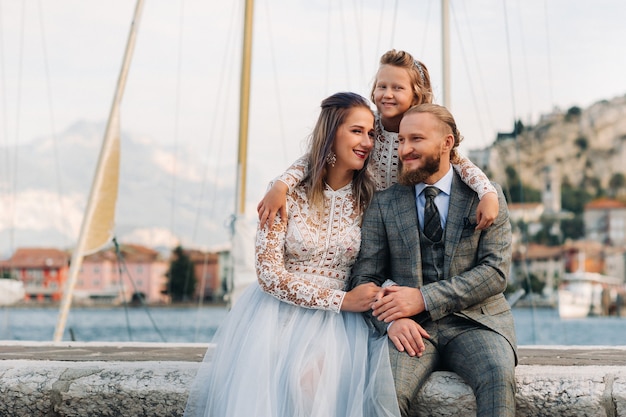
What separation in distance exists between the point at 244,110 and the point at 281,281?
1014 cm

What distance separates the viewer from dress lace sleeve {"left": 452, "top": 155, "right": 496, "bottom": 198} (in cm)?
392

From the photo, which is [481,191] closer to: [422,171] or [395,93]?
[422,171]

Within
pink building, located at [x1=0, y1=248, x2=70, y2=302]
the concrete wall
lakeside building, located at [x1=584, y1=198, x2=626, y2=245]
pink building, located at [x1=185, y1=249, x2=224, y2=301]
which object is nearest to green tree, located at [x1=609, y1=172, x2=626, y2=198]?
lakeside building, located at [x1=584, y1=198, x2=626, y2=245]

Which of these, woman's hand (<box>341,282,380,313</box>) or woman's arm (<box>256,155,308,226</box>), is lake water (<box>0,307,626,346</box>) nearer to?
woman's arm (<box>256,155,308,226</box>)

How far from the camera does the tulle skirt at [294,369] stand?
11.9ft

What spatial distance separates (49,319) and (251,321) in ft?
293

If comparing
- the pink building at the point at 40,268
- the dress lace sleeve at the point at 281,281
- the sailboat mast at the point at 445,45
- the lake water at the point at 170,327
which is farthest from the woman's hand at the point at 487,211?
the pink building at the point at 40,268

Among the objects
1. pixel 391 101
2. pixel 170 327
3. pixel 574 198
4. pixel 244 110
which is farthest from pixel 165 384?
pixel 574 198

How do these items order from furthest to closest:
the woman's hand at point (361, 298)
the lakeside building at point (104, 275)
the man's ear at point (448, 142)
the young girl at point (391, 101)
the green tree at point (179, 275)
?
the lakeside building at point (104, 275) < the green tree at point (179, 275) < the young girl at point (391, 101) < the man's ear at point (448, 142) < the woman's hand at point (361, 298)

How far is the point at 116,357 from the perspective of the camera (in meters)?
4.72

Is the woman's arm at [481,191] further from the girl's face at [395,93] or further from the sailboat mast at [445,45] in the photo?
the sailboat mast at [445,45]

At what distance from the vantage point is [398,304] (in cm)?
380

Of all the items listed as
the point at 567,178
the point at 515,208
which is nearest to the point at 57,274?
the point at 515,208

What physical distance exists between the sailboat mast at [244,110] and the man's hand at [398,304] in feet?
31.0
